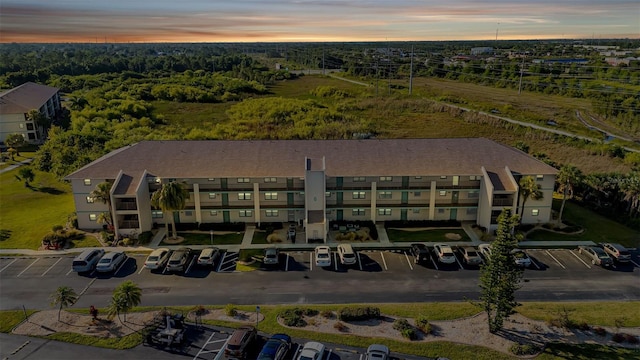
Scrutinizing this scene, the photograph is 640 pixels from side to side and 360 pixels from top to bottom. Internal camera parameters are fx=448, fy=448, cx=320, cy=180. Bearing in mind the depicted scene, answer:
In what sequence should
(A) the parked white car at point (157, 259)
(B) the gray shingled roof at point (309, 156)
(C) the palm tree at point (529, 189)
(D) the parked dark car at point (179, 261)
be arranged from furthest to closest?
(B) the gray shingled roof at point (309, 156), (C) the palm tree at point (529, 189), (A) the parked white car at point (157, 259), (D) the parked dark car at point (179, 261)

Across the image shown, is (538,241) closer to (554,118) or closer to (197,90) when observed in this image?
(554,118)

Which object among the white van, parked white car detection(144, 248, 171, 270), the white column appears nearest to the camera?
the white van

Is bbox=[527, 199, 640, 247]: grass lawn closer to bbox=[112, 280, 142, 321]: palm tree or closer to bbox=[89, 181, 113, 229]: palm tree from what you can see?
bbox=[112, 280, 142, 321]: palm tree

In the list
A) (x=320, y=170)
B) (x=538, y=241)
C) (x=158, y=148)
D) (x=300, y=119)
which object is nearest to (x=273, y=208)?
(x=320, y=170)

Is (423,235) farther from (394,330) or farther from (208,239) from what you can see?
(208,239)

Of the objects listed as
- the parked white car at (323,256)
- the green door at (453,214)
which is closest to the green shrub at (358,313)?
the parked white car at (323,256)

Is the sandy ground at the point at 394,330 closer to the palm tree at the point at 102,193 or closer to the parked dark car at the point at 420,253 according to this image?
the parked dark car at the point at 420,253

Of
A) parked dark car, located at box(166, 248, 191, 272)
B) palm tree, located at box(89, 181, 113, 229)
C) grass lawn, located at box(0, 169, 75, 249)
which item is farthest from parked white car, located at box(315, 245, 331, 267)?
grass lawn, located at box(0, 169, 75, 249)
